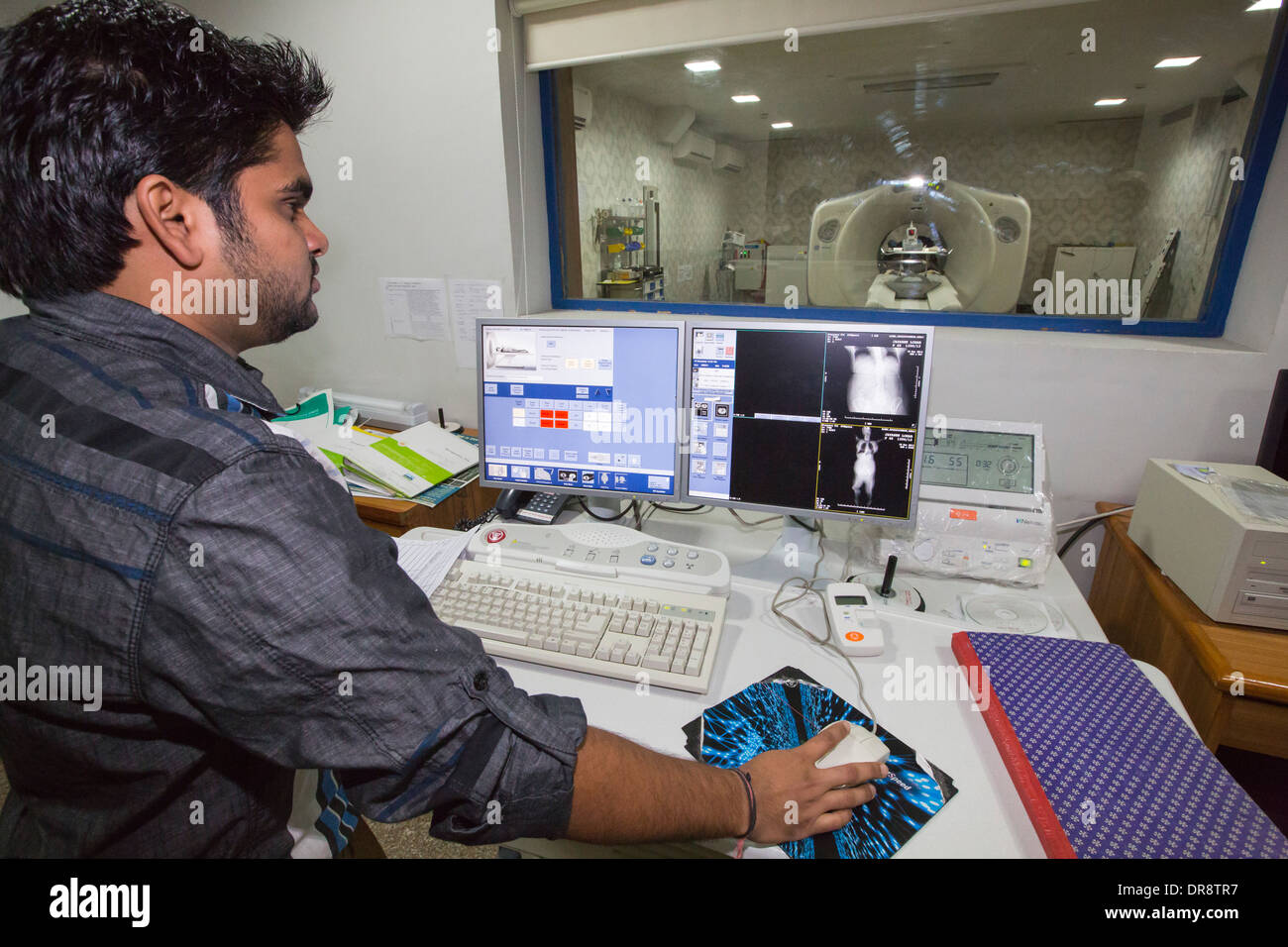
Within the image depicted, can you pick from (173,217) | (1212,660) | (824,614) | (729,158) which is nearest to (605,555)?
(824,614)

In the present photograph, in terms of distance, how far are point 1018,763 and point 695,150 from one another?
2895 mm

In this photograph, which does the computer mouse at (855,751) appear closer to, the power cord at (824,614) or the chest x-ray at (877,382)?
the power cord at (824,614)

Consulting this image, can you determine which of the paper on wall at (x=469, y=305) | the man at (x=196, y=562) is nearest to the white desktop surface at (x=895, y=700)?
the man at (x=196, y=562)

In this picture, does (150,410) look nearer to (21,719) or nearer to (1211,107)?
(21,719)

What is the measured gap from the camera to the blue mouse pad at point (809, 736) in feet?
2.17

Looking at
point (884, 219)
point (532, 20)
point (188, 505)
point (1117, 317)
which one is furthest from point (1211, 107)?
point (188, 505)

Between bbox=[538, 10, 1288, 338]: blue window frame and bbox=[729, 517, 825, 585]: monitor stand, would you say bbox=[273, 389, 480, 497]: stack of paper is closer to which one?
bbox=[538, 10, 1288, 338]: blue window frame

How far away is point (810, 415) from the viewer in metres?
1.07

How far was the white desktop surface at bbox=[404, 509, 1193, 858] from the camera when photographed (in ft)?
2.20

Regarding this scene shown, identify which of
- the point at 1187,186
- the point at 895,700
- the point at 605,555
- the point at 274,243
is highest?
the point at 1187,186

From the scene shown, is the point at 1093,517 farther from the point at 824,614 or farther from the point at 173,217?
the point at 173,217

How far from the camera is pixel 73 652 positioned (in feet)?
1.65
